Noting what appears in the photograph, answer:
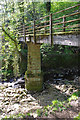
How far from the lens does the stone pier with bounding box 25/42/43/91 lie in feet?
29.8

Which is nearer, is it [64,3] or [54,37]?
[54,37]

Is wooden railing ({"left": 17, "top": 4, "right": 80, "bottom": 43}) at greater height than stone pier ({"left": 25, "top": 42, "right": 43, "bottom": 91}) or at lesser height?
greater

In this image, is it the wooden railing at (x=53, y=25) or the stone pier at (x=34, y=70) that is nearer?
the wooden railing at (x=53, y=25)

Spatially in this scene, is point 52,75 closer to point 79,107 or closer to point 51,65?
point 51,65

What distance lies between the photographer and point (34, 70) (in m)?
9.31

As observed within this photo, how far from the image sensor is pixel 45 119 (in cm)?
321

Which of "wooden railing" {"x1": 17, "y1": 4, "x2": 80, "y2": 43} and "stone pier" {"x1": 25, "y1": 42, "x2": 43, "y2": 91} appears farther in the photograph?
"stone pier" {"x1": 25, "y1": 42, "x2": 43, "y2": 91}

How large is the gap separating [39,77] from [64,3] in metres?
7.41

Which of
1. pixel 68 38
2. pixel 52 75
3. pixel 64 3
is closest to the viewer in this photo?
pixel 68 38

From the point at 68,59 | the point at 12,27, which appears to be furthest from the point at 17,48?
the point at 68,59

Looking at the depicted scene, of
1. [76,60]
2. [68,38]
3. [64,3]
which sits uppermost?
[64,3]

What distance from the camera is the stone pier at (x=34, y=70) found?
9.09 m

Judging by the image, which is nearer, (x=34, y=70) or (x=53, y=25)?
(x=53, y=25)

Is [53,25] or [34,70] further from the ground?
[53,25]
